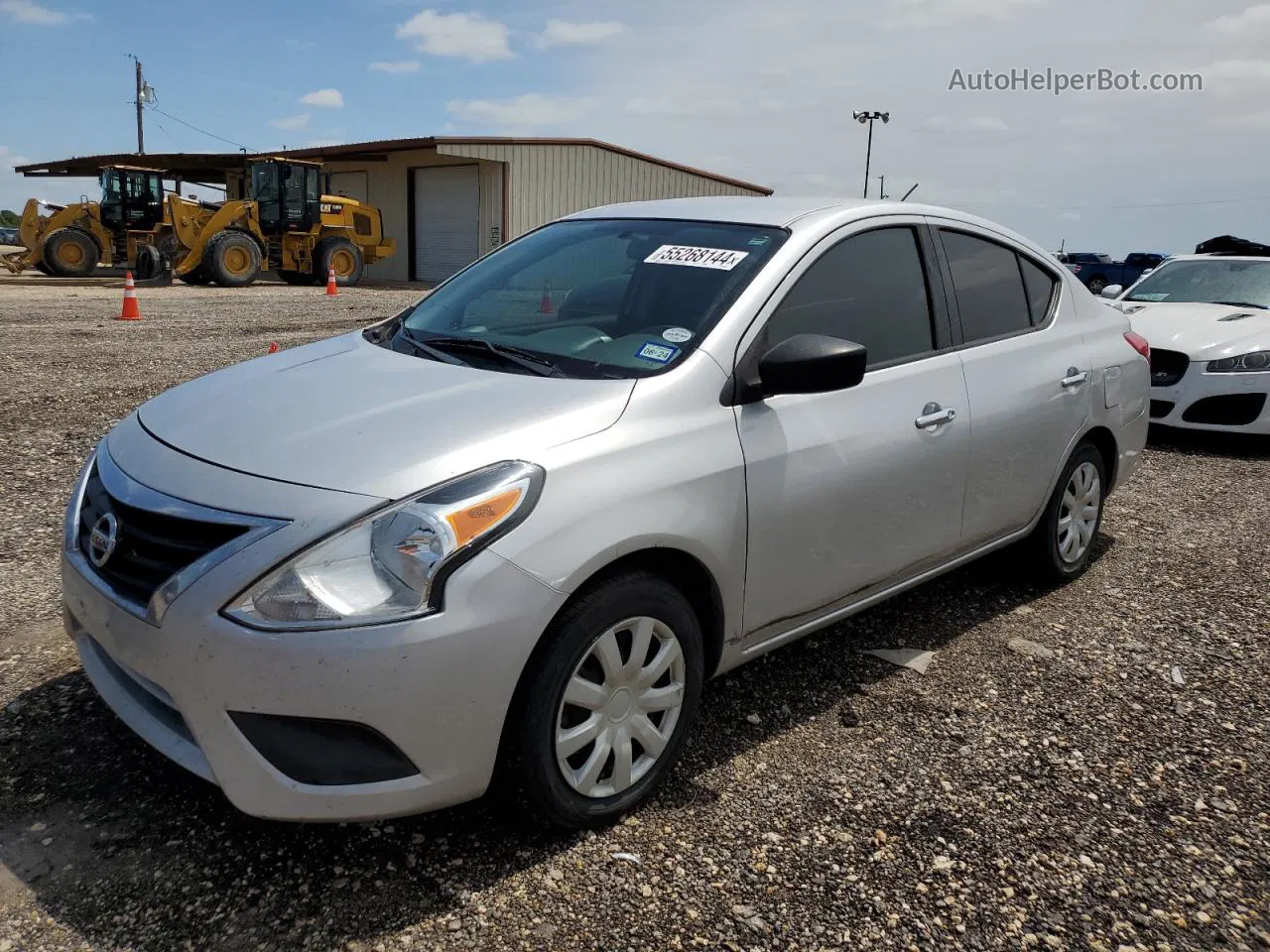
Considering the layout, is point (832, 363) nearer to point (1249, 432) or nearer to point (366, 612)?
point (366, 612)

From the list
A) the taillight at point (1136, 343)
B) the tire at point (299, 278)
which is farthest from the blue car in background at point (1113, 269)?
the taillight at point (1136, 343)

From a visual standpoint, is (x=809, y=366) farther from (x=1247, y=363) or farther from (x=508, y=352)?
(x=1247, y=363)

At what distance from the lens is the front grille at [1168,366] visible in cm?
769

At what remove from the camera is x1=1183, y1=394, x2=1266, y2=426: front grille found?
7496 mm

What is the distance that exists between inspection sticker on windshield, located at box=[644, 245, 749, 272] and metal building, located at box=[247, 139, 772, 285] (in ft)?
82.4

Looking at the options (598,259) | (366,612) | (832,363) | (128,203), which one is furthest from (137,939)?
(128,203)

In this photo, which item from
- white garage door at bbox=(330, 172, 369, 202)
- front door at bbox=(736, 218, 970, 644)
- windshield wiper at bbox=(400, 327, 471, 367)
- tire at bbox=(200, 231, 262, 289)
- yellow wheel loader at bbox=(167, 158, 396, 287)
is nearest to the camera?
front door at bbox=(736, 218, 970, 644)

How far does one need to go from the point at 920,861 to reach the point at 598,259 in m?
2.16

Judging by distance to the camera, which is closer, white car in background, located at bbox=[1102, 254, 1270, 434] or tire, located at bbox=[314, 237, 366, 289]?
white car in background, located at bbox=[1102, 254, 1270, 434]

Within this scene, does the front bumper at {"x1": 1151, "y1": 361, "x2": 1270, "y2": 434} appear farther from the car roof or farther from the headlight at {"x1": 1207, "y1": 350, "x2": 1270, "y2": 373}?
the car roof

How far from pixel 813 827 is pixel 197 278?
2408 cm

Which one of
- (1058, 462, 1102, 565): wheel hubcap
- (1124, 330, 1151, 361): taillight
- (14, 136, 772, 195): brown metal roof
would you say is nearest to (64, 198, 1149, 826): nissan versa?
(1058, 462, 1102, 565): wheel hubcap

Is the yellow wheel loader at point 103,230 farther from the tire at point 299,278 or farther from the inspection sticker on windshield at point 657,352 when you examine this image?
the inspection sticker on windshield at point 657,352

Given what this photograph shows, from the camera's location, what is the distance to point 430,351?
3242 millimetres
